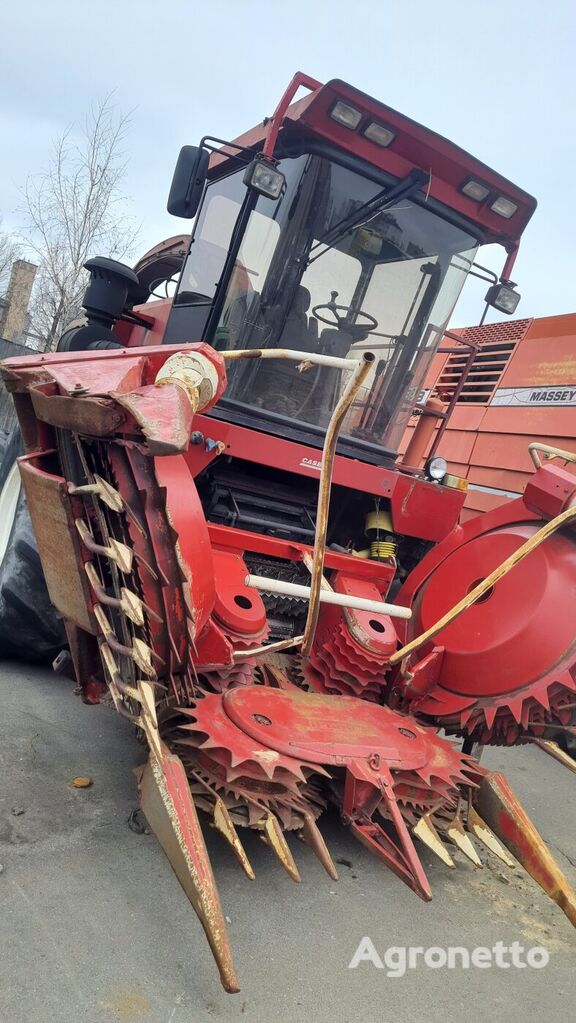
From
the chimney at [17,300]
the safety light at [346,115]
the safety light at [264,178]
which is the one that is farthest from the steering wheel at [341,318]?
the chimney at [17,300]

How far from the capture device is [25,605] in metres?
3.16

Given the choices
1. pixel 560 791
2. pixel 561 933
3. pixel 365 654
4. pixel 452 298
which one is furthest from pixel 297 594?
pixel 560 791

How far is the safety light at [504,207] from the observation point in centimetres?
336

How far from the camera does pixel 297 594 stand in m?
2.68

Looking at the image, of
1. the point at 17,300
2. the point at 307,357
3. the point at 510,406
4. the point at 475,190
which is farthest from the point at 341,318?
the point at 17,300

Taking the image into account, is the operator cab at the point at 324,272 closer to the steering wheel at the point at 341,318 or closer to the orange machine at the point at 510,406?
the steering wheel at the point at 341,318

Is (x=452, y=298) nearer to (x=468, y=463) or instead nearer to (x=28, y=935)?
(x=468, y=463)

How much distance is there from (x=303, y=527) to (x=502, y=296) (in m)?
1.62

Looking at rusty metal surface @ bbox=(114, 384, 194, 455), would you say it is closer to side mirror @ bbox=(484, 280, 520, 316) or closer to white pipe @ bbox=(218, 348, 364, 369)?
white pipe @ bbox=(218, 348, 364, 369)

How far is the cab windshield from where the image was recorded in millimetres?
3131

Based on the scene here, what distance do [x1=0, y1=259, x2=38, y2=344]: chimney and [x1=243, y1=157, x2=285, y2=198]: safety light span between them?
26.4 meters

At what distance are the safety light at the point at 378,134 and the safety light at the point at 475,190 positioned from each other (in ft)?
1.48

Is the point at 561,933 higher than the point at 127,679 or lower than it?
lower

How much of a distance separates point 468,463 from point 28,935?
5.25m
